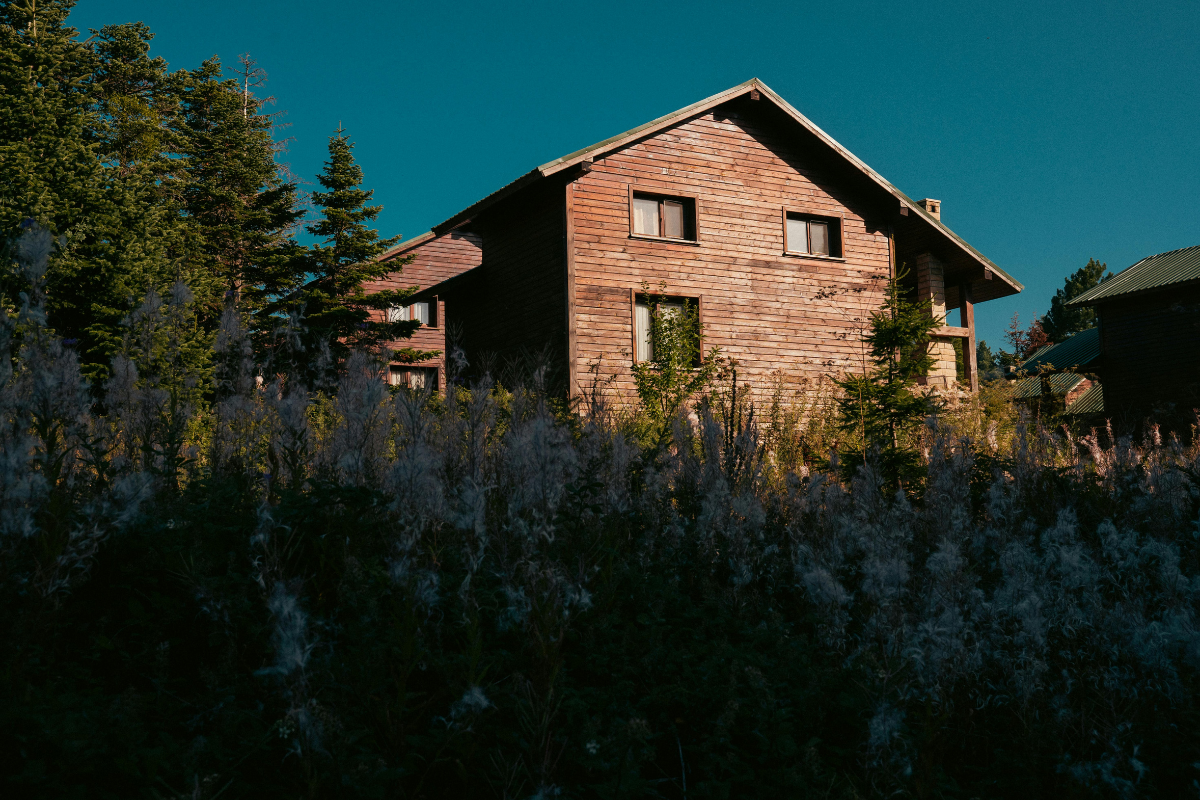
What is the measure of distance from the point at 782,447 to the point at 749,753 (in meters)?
8.42

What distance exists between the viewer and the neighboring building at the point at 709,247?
49.8 feet

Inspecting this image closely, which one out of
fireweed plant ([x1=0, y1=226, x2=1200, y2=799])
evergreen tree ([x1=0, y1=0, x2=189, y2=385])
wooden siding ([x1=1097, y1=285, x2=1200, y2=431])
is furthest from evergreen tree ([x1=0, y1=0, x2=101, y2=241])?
wooden siding ([x1=1097, y1=285, x2=1200, y2=431])

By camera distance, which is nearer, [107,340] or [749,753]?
[749,753]

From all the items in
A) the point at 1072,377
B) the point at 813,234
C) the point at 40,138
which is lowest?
the point at 1072,377

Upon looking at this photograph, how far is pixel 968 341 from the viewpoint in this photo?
18266 millimetres

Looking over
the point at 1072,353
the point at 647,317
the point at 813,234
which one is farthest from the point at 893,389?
the point at 1072,353

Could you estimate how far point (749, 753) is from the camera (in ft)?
9.57

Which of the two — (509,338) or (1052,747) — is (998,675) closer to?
(1052,747)

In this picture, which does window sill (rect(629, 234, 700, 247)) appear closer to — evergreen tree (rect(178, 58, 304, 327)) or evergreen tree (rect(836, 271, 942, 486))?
evergreen tree (rect(836, 271, 942, 486))

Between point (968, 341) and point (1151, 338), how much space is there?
36.8ft

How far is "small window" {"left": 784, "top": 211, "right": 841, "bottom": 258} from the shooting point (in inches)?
690

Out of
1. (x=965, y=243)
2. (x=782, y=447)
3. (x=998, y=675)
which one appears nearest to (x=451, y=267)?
(x=965, y=243)

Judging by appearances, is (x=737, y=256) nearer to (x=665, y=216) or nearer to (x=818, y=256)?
(x=665, y=216)

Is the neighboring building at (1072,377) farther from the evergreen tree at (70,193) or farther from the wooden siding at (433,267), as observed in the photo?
the evergreen tree at (70,193)
